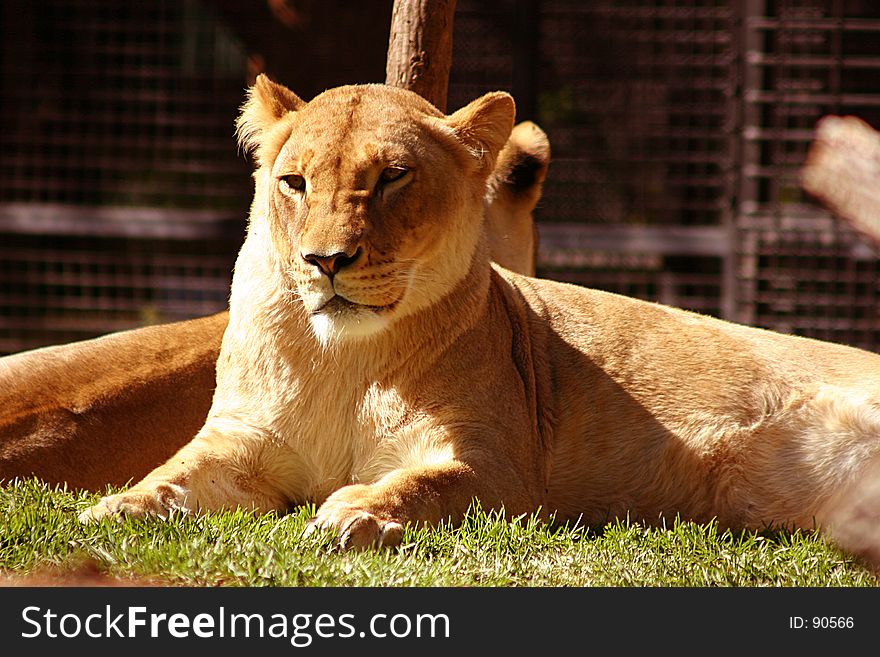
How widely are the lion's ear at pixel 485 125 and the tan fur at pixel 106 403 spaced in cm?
132

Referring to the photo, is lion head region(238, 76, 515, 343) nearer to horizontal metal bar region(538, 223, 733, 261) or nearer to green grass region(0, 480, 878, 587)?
green grass region(0, 480, 878, 587)

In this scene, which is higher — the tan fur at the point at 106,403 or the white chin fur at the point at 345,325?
the white chin fur at the point at 345,325

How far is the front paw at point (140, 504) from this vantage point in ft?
9.56

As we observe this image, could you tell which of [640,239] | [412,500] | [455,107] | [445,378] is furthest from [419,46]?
[455,107]

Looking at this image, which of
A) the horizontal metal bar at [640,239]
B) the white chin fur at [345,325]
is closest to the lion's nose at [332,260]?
the white chin fur at [345,325]

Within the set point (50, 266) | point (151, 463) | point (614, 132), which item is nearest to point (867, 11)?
point (614, 132)

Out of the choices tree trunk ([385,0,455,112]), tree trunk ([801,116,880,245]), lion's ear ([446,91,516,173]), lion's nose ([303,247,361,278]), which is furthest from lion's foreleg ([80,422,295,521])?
tree trunk ([385,0,455,112])

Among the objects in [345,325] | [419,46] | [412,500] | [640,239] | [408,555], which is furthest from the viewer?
[640,239]

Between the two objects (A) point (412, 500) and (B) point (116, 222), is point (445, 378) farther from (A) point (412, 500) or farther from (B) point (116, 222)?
(B) point (116, 222)

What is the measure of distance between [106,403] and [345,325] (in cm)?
123

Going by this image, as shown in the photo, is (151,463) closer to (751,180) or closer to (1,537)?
(1,537)

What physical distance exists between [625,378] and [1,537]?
5.96ft

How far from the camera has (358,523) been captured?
9.16ft

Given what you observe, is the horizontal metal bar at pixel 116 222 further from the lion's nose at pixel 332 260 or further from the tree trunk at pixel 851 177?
the tree trunk at pixel 851 177
